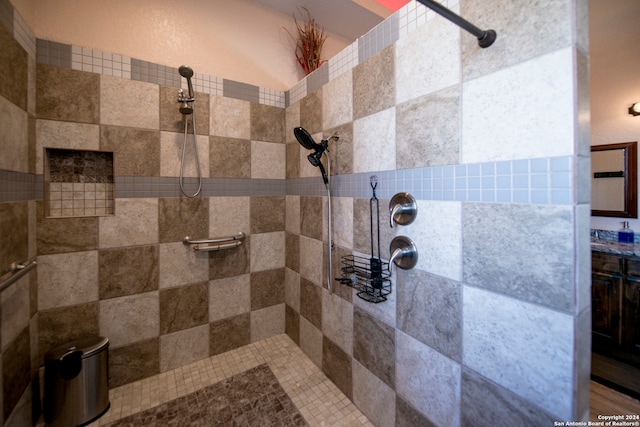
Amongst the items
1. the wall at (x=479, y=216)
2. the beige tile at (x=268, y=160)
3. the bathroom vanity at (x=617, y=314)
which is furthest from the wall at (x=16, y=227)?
the bathroom vanity at (x=617, y=314)

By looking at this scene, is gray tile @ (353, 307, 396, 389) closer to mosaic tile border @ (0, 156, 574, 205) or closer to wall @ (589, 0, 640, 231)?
mosaic tile border @ (0, 156, 574, 205)

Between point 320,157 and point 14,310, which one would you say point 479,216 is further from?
point 14,310

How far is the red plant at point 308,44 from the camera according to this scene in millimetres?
2275

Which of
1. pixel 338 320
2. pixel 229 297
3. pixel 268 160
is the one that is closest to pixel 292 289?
pixel 229 297

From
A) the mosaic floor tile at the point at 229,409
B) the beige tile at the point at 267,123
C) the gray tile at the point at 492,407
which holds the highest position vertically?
the beige tile at the point at 267,123

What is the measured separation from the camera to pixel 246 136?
76.8 inches

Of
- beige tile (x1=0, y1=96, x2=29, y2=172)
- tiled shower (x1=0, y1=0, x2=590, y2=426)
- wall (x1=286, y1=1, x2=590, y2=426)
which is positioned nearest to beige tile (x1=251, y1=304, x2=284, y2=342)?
tiled shower (x1=0, y1=0, x2=590, y2=426)

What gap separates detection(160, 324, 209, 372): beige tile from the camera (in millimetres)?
1715

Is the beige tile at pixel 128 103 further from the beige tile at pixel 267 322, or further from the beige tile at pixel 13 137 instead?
the beige tile at pixel 267 322

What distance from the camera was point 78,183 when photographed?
4.96 ft

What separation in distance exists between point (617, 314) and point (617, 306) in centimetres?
6

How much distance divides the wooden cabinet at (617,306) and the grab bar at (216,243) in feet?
9.22

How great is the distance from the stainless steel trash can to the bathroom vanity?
10.7ft

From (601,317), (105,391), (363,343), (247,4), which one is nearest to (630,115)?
(601,317)
